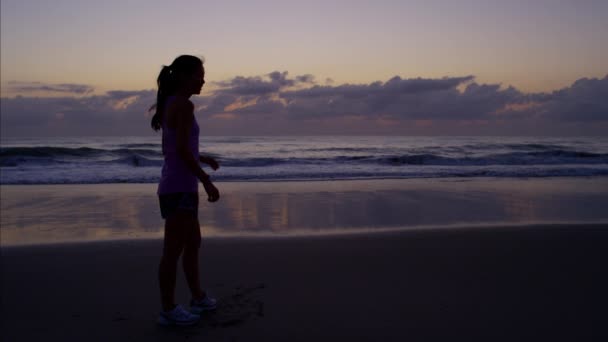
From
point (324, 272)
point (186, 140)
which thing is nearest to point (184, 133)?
point (186, 140)

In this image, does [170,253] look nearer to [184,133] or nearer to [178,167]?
[178,167]

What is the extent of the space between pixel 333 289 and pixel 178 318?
123cm

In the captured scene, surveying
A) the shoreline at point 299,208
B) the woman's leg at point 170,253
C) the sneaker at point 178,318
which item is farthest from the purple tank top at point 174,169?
the shoreline at point 299,208

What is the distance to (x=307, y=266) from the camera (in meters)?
4.03

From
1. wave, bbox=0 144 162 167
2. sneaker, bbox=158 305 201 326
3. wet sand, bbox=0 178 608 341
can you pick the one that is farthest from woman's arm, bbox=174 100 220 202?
wave, bbox=0 144 162 167

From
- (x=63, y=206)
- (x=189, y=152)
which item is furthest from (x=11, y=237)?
(x=189, y=152)

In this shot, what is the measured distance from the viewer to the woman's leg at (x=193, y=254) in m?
2.72

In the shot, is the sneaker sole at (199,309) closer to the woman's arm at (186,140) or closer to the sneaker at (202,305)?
the sneaker at (202,305)

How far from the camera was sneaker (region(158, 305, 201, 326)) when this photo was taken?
2.69 metres

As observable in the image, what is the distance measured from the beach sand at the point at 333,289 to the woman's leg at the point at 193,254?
0.23 meters

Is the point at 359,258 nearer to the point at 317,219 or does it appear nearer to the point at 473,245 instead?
the point at 473,245

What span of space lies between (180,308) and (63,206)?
6100 millimetres

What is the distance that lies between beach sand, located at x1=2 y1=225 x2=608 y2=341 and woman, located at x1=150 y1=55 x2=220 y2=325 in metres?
0.33

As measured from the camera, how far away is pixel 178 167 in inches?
101
